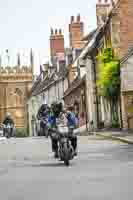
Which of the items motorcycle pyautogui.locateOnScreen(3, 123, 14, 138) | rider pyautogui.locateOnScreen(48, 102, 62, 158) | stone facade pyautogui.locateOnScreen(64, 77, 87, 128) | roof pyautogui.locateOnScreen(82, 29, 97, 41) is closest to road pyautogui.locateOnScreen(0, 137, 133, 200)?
rider pyautogui.locateOnScreen(48, 102, 62, 158)

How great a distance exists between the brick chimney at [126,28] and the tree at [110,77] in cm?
110

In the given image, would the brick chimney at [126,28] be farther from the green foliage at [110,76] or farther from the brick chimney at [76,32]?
the brick chimney at [76,32]

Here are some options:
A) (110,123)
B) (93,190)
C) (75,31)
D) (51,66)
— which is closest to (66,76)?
(75,31)

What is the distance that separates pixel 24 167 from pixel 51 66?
65690mm

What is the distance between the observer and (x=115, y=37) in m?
43.7

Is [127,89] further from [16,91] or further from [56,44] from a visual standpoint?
[16,91]

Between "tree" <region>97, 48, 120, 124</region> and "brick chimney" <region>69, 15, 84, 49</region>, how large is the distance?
23.4 meters

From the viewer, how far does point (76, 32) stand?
222 ft

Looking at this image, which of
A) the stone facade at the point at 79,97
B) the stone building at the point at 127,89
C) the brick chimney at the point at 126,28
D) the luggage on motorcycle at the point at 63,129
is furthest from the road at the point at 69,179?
the stone facade at the point at 79,97

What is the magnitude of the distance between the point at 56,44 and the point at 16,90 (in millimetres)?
38596

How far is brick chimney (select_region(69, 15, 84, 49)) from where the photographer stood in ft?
220

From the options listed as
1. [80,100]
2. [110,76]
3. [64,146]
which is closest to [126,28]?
[110,76]

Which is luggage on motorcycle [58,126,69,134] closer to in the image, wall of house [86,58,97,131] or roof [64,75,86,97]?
A: wall of house [86,58,97,131]

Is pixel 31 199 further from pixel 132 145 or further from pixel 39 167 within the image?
pixel 132 145
